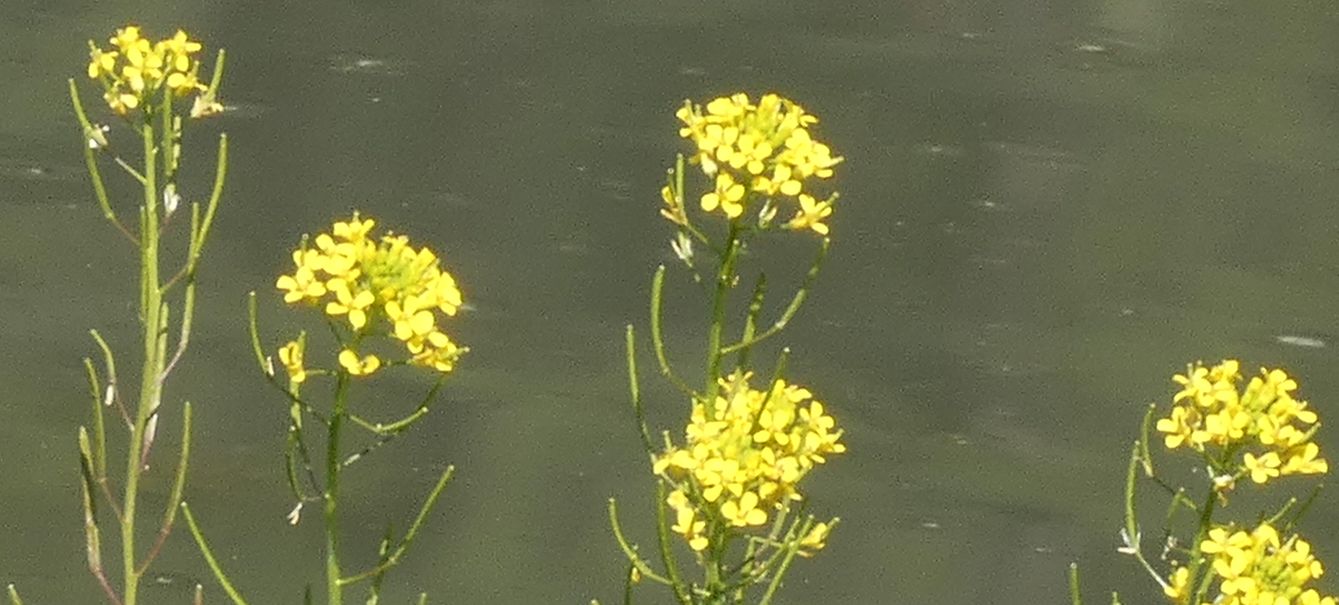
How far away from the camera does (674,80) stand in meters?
2.30

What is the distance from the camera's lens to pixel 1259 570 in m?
0.85

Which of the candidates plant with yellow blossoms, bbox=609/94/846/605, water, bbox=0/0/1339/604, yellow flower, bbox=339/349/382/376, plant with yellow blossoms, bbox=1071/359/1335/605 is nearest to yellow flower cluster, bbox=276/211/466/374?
yellow flower, bbox=339/349/382/376

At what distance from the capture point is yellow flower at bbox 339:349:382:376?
0.82 meters

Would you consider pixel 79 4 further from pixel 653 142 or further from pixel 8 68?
pixel 653 142

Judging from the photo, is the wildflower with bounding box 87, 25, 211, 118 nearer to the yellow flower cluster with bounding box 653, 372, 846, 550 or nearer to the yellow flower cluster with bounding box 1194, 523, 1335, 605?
the yellow flower cluster with bounding box 653, 372, 846, 550

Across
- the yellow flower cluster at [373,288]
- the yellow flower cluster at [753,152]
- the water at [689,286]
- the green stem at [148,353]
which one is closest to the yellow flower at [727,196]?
the yellow flower cluster at [753,152]

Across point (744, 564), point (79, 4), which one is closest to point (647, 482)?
point (79, 4)

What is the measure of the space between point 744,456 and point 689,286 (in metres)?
1.29

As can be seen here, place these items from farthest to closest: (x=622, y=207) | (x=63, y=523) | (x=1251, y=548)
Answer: (x=622, y=207) → (x=63, y=523) → (x=1251, y=548)

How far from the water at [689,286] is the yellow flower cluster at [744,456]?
107 centimetres

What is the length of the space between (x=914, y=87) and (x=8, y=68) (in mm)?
1040

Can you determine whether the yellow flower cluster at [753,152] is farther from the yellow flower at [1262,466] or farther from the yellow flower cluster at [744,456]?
the yellow flower at [1262,466]

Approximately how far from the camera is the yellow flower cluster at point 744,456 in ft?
2.75

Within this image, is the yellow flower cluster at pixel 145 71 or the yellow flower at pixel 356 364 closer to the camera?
the yellow flower at pixel 356 364
